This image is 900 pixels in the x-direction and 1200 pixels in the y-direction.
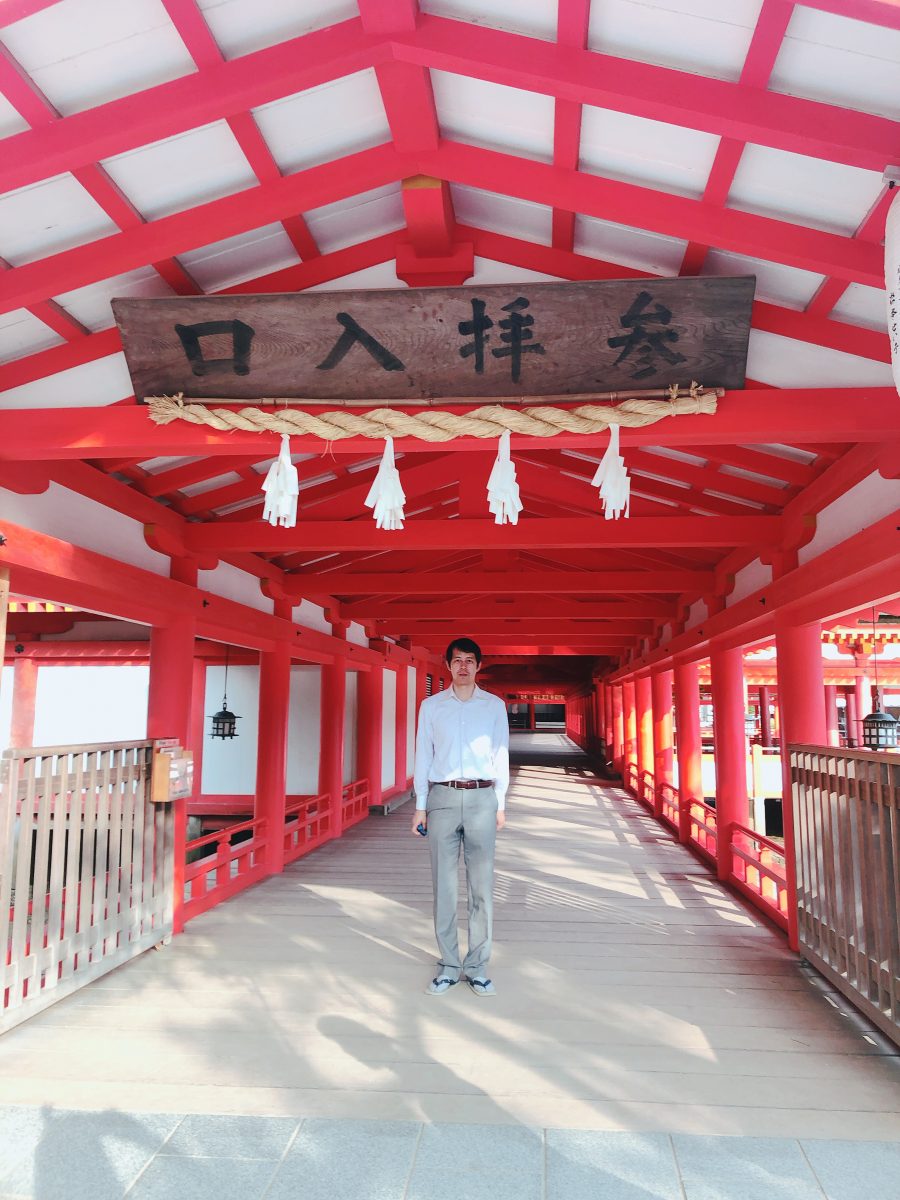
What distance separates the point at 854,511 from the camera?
3.87 m

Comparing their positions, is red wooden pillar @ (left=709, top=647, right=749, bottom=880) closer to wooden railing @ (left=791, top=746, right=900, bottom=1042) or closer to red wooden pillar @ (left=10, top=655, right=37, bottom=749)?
wooden railing @ (left=791, top=746, right=900, bottom=1042)

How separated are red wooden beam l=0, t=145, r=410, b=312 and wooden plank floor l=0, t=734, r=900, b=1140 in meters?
2.79

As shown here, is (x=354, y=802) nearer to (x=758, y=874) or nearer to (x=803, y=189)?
(x=758, y=874)

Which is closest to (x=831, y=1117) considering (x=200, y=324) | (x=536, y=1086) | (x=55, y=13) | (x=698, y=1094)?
(x=698, y=1094)

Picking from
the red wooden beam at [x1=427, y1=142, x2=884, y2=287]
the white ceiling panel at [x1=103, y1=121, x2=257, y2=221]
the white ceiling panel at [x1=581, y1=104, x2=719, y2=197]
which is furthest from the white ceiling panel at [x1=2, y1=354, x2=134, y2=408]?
the white ceiling panel at [x1=581, y1=104, x2=719, y2=197]

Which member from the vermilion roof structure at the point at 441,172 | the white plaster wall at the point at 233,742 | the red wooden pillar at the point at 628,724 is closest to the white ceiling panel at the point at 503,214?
the vermilion roof structure at the point at 441,172

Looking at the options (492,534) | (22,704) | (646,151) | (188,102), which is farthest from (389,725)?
(188,102)

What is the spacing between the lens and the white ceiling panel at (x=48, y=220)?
2561mm

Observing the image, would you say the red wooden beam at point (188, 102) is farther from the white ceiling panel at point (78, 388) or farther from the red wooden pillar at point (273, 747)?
the red wooden pillar at point (273, 747)

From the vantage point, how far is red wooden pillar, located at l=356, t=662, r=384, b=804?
419 inches

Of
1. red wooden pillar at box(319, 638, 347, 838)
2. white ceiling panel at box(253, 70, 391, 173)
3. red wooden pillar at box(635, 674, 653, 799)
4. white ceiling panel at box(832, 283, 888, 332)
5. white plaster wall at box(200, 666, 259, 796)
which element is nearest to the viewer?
white ceiling panel at box(253, 70, 391, 173)

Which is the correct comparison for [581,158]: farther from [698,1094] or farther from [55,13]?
[698,1094]

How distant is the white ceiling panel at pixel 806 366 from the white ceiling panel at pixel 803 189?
594 millimetres

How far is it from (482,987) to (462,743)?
1110 millimetres
